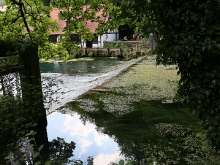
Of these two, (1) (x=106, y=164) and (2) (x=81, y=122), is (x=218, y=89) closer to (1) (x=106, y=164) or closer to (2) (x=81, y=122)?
(1) (x=106, y=164)

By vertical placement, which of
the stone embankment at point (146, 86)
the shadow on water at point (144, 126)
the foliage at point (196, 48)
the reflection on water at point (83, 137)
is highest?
the foliage at point (196, 48)

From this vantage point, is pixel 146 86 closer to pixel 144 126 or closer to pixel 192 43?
pixel 144 126

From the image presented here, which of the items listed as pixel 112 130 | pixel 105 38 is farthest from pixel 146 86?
pixel 105 38

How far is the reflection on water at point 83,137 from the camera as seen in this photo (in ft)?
17.4

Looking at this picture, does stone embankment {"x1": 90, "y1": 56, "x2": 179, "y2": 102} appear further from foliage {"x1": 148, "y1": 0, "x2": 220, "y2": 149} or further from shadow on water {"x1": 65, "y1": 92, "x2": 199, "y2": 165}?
foliage {"x1": 148, "y1": 0, "x2": 220, "y2": 149}

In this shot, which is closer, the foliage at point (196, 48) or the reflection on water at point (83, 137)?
the foliage at point (196, 48)

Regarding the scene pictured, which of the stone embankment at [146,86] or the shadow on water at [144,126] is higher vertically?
the stone embankment at [146,86]

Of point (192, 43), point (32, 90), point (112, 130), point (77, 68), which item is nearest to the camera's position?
point (192, 43)

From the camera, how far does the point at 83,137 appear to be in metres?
6.28

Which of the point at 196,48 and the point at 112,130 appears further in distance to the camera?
the point at 112,130

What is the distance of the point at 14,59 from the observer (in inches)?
231

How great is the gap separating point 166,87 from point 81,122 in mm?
4836

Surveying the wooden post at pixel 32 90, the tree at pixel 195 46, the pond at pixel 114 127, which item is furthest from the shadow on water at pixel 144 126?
the tree at pixel 195 46

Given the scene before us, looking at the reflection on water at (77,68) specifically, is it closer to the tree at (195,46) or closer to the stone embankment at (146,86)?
the stone embankment at (146,86)
